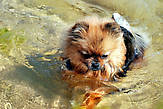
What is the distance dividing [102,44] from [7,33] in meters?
3.10

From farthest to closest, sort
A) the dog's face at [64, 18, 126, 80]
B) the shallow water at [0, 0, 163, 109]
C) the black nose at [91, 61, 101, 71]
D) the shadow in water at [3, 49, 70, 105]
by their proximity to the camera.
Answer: the shadow in water at [3, 49, 70, 105], the shallow water at [0, 0, 163, 109], the black nose at [91, 61, 101, 71], the dog's face at [64, 18, 126, 80]

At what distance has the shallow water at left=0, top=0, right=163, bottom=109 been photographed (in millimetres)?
4859

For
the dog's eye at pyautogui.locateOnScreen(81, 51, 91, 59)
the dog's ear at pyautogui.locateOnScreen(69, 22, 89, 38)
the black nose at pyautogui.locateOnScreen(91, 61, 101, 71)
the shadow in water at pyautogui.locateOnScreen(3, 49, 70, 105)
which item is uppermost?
the dog's ear at pyautogui.locateOnScreen(69, 22, 89, 38)

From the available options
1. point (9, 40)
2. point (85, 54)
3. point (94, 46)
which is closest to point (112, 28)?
point (94, 46)

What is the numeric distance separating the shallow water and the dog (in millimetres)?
289

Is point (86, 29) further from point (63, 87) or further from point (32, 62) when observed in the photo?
point (32, 62)

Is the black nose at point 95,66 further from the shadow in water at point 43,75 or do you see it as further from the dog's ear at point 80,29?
the shadow in water at point 43,75

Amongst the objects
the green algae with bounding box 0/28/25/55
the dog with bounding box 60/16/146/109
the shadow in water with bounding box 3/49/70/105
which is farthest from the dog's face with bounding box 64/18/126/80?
the green algae with bounding box 0/28/25/55

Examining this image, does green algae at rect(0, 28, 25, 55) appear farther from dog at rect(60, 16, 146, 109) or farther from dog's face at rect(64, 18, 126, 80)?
dog's face at rect(64, 18, 126, 80)

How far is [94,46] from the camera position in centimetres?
415

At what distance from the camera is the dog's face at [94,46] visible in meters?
4.19

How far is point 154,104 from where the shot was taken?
191 inches

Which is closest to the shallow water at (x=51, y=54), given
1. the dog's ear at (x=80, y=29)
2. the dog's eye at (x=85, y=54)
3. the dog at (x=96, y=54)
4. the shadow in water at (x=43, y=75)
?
the shadow in water at (x=43, y=75)

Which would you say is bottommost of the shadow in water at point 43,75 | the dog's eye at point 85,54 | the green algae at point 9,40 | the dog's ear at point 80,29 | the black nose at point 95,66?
the shadow in water at point 43,75
